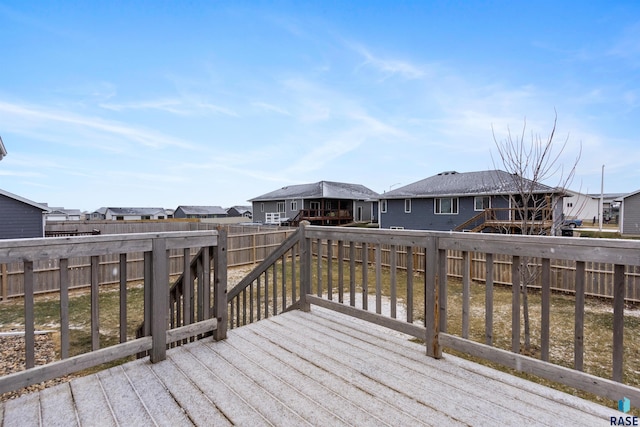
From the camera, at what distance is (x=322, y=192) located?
29828 mm

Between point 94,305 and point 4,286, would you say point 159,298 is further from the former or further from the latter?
point 4,286

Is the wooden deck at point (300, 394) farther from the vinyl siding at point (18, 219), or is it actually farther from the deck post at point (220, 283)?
the vinyl siding at point (18, 219)

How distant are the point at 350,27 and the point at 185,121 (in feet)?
36.4

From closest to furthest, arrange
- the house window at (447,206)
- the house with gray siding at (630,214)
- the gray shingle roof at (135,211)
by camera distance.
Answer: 1. the house window at (447,206)
2. the house with gray siding at (630,214)
3. the gray shingle roof at (135,211)

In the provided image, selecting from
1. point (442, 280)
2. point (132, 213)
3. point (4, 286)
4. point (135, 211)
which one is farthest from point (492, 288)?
point (135, 211)

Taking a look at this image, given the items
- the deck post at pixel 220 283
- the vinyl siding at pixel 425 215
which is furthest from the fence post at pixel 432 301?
the vinyl siding at pixel 425 215

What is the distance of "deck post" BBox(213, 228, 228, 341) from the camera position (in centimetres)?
299

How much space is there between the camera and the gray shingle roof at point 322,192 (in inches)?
1187

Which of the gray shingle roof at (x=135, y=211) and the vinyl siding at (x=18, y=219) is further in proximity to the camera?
the gray shingle roof at (x=135, y=211)

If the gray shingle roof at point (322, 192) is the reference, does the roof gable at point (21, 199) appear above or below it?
below

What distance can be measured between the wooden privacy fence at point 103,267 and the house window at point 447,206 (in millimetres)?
12490

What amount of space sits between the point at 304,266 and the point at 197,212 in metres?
56.1

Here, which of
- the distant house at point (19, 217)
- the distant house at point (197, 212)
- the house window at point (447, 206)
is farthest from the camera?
the distant house at point (197, 212)

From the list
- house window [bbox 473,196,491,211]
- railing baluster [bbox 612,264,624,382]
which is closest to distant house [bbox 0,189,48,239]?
railing baluster [bbox 612,264,624,382]
